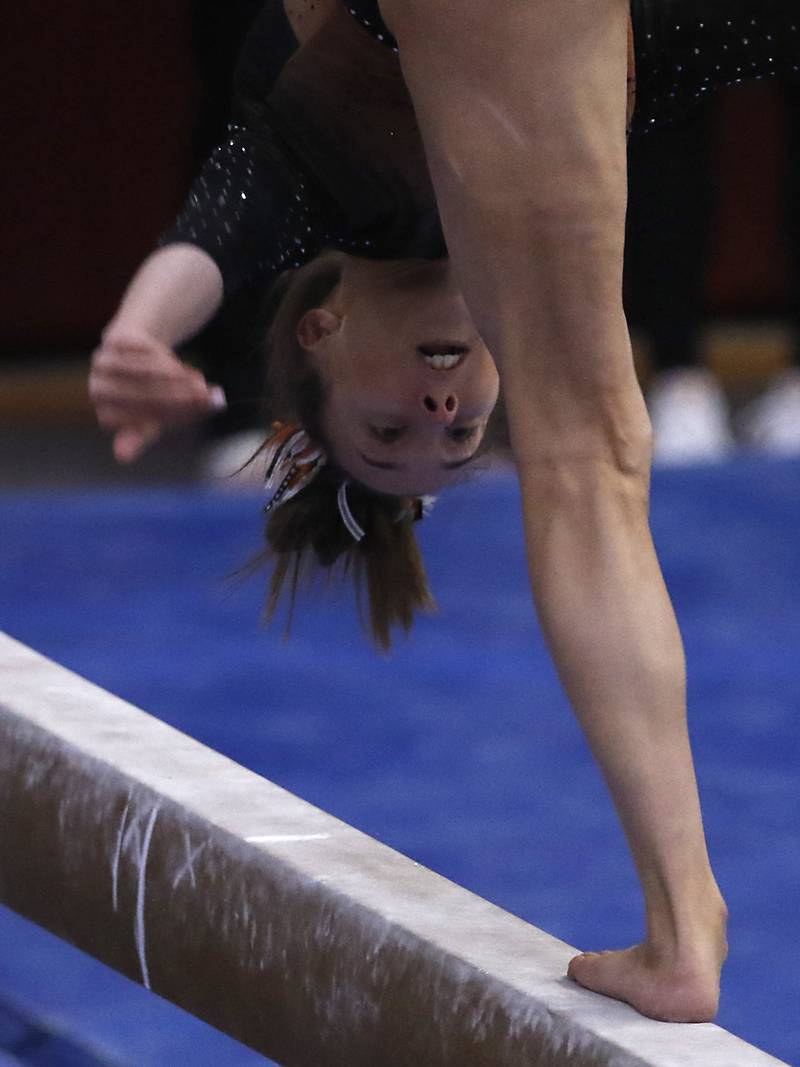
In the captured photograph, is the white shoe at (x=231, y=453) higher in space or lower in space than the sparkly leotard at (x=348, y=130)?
lower

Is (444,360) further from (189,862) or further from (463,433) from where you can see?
(189,862)

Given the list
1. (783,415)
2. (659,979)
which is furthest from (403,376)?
(783,415)

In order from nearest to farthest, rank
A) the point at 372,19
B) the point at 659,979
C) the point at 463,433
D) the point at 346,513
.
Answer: the point at 659,979 → the point at 372,19 → the point at 463,433 → the point at 346,513

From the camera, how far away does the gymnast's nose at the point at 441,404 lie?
197cm

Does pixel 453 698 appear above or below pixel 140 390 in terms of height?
below

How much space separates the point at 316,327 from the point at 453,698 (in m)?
1.05

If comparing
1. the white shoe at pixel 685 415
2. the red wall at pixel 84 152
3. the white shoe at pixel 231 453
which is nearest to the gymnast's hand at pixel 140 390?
the white shoe at pixel 231 453

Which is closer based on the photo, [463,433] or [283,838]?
[283,838]

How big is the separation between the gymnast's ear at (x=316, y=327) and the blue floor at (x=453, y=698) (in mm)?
648

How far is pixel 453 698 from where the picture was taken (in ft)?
9.93

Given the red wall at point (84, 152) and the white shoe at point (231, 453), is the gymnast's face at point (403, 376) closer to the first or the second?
the white shoe at point (231, 453)

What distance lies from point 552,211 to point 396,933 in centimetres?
55

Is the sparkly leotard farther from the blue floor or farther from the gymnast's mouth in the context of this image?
the blue floor

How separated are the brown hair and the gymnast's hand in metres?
0.48
